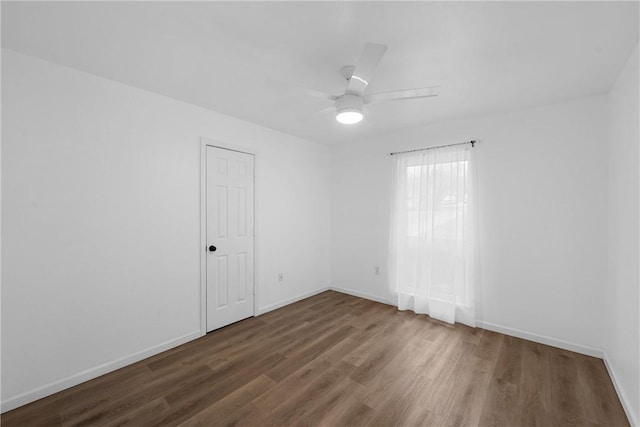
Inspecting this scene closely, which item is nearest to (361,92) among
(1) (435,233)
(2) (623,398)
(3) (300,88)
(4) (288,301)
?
(3) (300,88)

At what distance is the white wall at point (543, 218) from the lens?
2.58 meters

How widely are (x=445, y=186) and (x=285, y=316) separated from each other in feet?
9.04

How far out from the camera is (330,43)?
178 centimetres

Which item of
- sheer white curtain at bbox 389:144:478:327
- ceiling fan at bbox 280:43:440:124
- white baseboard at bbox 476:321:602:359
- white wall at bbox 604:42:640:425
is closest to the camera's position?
ceiling fan at bbox 280:43:440:124

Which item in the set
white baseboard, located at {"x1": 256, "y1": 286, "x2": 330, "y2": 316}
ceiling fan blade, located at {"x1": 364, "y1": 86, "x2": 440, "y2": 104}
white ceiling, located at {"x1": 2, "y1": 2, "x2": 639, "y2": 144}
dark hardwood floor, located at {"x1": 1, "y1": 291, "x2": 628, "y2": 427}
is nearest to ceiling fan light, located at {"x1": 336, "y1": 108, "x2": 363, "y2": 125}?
ceiling fan blade, located at {"x1": 364, "y1": 86, "x2": 440, "y2": 104}

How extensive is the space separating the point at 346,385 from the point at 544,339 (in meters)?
2.31

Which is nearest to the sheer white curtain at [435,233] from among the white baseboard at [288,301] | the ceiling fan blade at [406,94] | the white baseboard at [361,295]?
the white baseboard at [361,295]

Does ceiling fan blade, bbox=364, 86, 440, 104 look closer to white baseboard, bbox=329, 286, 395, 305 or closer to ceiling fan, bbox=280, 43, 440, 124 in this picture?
ceiling fan, bbox=280, 43, 440, 124

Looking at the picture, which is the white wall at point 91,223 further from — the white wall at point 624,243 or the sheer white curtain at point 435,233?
the white wall at point 624,243

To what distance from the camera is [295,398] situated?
6.54ft

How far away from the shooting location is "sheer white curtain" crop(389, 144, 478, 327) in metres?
3.23

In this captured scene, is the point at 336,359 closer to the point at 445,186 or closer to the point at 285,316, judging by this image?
the point at 285,316

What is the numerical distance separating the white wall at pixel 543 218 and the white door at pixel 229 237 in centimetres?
262

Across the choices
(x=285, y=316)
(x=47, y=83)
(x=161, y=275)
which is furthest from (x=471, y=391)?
(x=47, y=83)
